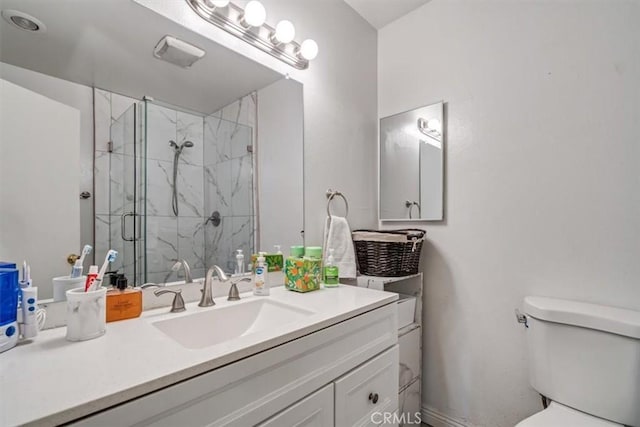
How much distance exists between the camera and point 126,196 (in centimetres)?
93

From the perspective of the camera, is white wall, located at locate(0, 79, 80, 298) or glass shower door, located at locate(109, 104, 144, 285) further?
glass shower door, located at locate(109, 104, 144, 285)

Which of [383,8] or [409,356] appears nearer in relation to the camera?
[409,356]

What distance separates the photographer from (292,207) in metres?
1.42

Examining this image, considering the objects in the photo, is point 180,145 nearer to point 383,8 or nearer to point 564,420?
point 383,8

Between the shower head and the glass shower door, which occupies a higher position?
the shower head

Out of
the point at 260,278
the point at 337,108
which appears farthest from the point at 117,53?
the point at 337,108

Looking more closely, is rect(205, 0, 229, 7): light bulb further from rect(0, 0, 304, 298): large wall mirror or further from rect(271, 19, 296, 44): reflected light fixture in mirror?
rect(271, 19, 296, 44): reflected light fixture in mirror

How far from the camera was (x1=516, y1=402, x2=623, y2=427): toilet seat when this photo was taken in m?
0.98

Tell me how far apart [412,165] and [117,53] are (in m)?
1.43

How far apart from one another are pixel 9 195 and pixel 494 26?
1.98m

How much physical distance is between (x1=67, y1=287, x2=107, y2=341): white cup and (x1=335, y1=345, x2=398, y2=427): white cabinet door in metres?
0.64

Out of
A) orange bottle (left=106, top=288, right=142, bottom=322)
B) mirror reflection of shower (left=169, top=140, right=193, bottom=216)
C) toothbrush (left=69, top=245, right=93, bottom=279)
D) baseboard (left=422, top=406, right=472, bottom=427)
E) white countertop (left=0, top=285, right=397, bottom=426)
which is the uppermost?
mirror reflection of shower (left=169, top=140, right=193, bottom=216)

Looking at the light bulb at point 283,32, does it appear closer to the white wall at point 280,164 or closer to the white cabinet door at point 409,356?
the white wall at point 280,164

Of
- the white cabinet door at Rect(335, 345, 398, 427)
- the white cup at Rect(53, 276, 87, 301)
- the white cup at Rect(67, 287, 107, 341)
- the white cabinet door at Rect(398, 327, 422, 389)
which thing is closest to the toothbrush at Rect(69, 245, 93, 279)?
the white cup at Rect(53, 276, 87, 301)
